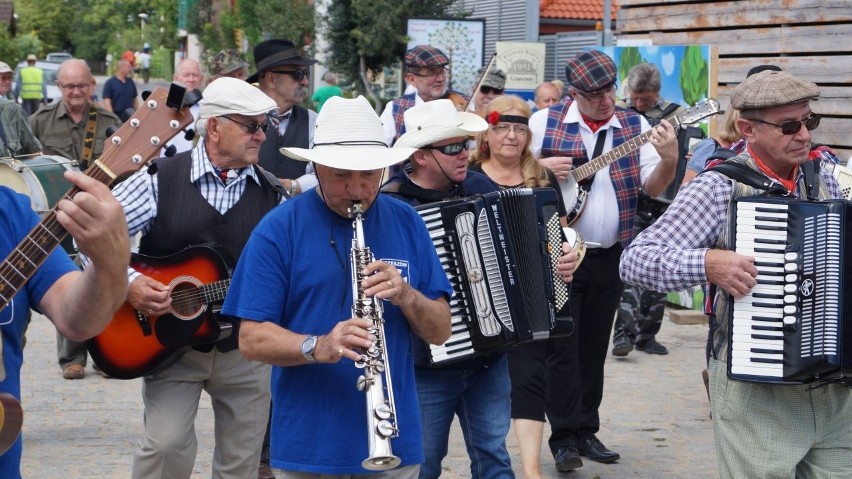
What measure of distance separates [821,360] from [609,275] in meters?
2.88

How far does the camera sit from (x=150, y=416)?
5.32 meters

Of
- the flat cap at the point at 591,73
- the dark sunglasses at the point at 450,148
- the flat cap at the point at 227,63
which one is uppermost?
the flat cap at the point at 227,63

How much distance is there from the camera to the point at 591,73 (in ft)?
23.4

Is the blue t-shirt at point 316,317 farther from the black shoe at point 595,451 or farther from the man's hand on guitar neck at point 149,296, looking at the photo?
the black shoe at point 595,451

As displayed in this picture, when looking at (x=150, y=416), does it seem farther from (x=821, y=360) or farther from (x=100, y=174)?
(x=821, y=360)

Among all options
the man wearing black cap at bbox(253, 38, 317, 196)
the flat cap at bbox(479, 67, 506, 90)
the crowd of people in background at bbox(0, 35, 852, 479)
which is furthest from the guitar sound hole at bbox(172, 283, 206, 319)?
the flat cap at bbox(479, 67, 506, 90)

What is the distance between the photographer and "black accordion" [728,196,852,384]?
4281mm

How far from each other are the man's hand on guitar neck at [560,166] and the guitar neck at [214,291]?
2379mm

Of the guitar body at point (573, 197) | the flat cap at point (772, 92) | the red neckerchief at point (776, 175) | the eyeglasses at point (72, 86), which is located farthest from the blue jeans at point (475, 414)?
the eyeglasses at point (72, 86)

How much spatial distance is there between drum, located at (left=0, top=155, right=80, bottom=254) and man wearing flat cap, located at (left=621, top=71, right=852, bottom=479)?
12.7ft

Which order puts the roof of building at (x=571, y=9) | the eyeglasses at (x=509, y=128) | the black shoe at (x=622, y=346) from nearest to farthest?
the eyeglasses at (x=509, y=128) < the black shoe at (x=622, y=346) < the roof of building at (x=571, y=9)

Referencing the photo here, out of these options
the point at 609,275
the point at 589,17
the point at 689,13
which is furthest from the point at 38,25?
the point at 609,275

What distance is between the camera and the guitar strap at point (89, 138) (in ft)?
30.7

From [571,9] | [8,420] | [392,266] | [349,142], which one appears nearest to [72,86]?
[349,142]
